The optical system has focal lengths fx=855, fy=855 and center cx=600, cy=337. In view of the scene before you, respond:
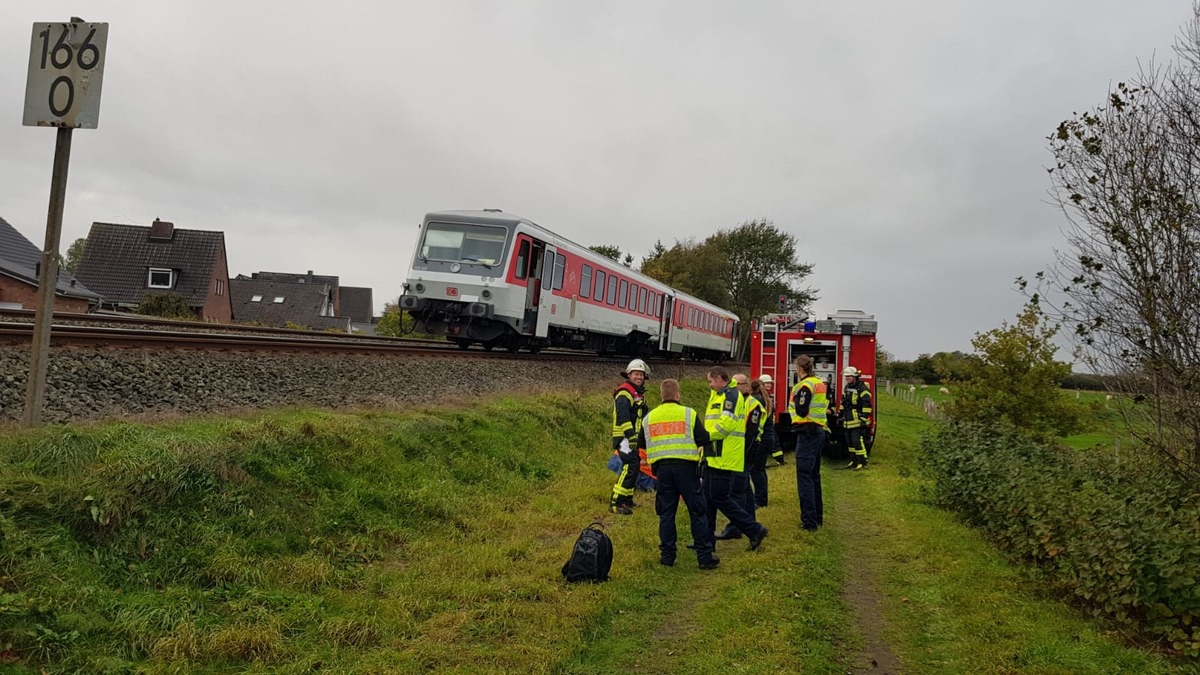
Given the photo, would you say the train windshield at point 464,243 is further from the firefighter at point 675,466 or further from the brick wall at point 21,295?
the brick wall at point 21,295

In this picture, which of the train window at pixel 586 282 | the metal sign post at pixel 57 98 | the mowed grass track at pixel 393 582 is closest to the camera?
the mowed grass track at pixel 393 582

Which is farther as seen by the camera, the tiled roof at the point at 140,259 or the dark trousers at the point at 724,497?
the tiled roof at the point at 140,259

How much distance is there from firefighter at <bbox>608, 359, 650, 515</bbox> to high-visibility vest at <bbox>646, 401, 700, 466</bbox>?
1.34 m

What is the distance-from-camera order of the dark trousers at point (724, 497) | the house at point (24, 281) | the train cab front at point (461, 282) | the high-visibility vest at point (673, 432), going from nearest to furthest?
the high-visibility vest at point (673, 432) → the dark trousers at point (724, 497) → the train cab front at point (461, 282) → the house at point (24, 281)

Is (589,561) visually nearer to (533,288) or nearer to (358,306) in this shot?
(533,288)

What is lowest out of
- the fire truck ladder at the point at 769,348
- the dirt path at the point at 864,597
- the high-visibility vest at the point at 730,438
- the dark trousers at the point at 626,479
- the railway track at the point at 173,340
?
the dirt path at the point at 864,597

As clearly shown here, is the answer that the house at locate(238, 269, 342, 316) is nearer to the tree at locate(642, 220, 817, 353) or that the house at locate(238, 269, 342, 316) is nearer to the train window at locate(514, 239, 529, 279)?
the tree at locate(642, 220, 817, 353)

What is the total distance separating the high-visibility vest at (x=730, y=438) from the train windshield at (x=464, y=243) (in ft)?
29.0

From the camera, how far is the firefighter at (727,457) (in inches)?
293

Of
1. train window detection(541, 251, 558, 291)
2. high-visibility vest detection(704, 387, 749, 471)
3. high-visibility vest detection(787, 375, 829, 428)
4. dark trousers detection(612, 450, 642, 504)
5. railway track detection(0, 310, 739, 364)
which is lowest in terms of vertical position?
dark trousers detection(612, 450, 642, 504)

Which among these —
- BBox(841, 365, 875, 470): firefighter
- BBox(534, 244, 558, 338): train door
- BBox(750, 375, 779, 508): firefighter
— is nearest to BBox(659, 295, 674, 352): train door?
BBox(534, 244, 558, 338): train door

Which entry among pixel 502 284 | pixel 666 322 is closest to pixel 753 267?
pixel 666 322

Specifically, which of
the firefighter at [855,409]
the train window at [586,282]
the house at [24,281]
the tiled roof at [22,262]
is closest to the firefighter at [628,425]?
the firefighter at [855,409]

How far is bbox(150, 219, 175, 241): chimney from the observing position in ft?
134
